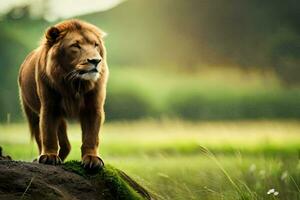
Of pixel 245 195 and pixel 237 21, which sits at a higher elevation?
pixel 237 21

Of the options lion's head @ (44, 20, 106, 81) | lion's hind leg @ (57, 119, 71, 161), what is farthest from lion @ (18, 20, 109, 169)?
lion's hind leg @ (57, 119, 71, 161)

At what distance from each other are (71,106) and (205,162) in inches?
194

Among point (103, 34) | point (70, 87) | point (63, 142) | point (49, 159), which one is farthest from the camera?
point (63, 142)

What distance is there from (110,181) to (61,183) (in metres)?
0.47

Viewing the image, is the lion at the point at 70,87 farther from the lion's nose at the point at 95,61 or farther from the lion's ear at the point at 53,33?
the lion's nose at the point at 95,61

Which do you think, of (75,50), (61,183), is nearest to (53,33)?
(75,50)

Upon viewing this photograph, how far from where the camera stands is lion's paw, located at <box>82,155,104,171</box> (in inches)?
273

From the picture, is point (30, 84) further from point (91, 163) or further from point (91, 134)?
point (91, 163)

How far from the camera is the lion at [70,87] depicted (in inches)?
277

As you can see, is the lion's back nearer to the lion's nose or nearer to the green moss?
the lion's nose

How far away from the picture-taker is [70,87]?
7203mm

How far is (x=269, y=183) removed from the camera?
32.3 feet

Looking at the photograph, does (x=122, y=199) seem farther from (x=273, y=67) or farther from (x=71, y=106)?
(x=273, y=67)

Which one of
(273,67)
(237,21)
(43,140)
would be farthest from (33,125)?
(237,21)
